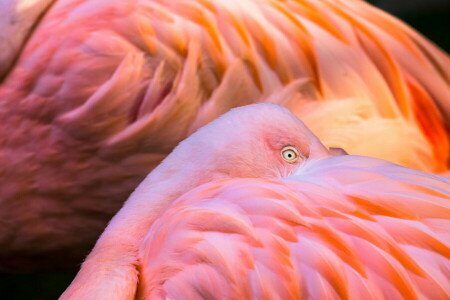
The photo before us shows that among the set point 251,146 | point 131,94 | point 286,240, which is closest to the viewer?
point 286,240

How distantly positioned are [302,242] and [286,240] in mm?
20

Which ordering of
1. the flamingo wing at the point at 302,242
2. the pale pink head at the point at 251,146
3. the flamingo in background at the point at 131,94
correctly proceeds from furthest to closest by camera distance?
the flamingo in background at the point at 131,94, the pale pink head at the point at 251,146, the flamingo wing at the point at 302,242

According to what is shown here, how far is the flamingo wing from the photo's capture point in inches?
34.5

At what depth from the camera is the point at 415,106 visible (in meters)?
1.68

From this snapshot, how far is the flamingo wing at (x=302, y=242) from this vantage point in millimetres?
875

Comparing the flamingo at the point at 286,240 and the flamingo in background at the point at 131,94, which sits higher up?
the flamingo at the point at 286,240

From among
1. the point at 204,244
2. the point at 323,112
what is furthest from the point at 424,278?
the point at 323,112

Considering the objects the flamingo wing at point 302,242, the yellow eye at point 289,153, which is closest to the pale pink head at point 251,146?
the yellow eye at point 289,153

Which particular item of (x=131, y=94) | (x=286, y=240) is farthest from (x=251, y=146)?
(x=131, y=94)

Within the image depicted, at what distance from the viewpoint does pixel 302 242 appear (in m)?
0.91

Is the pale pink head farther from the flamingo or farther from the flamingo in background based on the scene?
the flamingo in background

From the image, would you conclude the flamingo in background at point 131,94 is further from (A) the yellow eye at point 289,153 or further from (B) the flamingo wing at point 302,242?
(B) the flamingo wing at point 302,242

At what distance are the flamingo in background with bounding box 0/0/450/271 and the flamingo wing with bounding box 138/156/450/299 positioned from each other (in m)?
0.52

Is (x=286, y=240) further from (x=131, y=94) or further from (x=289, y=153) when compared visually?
(x=131, y=94)
